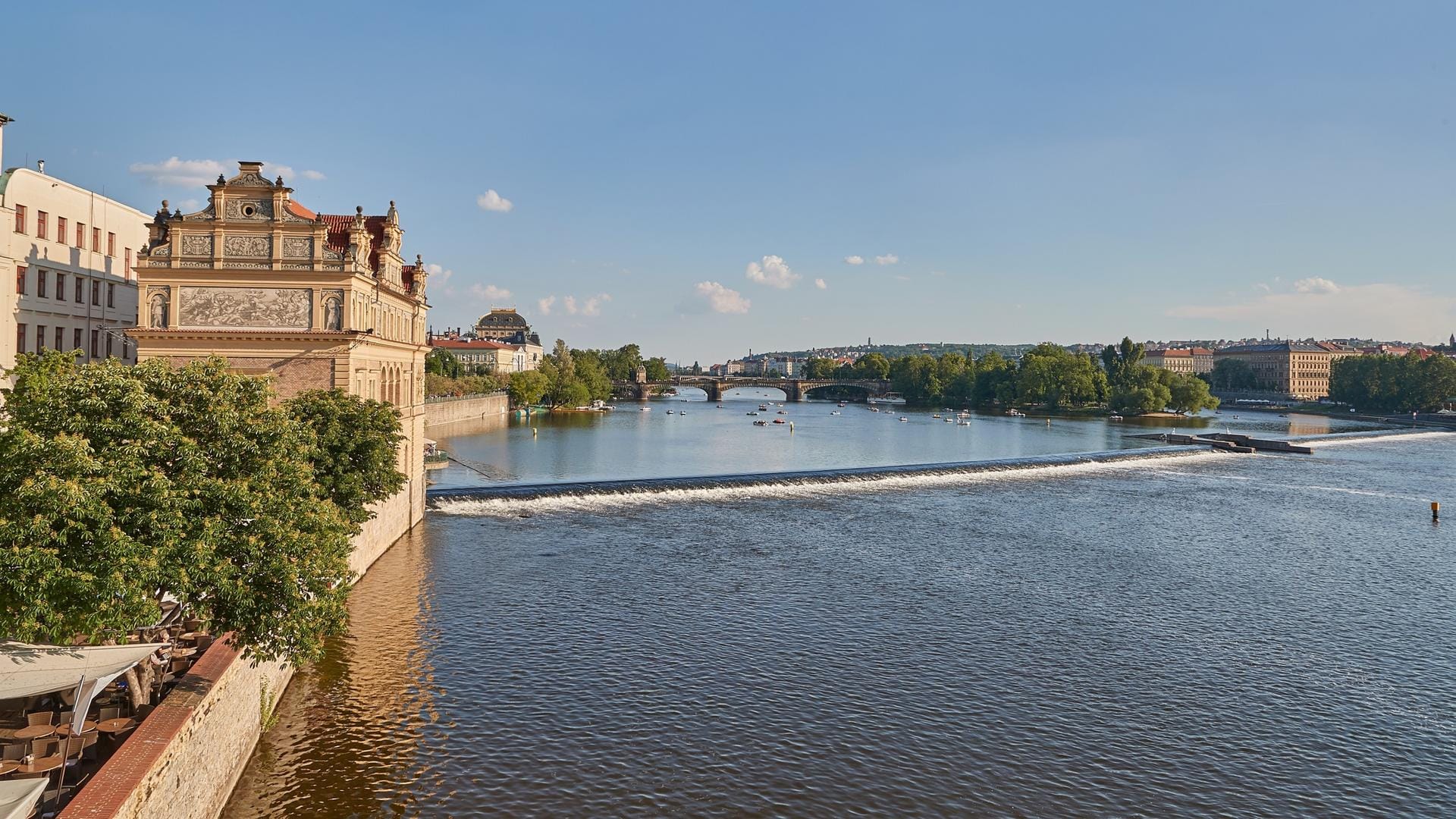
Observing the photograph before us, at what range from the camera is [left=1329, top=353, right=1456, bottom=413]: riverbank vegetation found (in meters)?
163

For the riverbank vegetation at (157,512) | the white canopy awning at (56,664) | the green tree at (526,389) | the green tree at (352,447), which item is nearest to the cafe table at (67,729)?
→ the white canopy awning at (56,664)

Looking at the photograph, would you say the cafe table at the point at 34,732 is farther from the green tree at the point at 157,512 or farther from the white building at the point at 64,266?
the white building at the point at 64,266

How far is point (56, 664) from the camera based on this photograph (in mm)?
15039

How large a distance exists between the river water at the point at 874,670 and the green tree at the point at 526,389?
9173 cm

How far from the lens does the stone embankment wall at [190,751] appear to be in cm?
1384

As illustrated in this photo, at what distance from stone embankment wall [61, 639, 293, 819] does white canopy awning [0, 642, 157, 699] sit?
49.0 inches

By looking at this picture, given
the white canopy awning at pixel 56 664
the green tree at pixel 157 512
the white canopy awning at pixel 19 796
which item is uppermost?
the green tree at pixel 157 512

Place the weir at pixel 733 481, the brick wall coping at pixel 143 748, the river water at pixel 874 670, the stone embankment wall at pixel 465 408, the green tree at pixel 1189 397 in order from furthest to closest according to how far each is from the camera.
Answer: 1. the green tree at pixel 1189 397
2. the stone embankment wall at pixel 465 408
3. the weir at pixel 733 481
4. the river water at pixel 874 670
5. the brick wall coping at pixel 143 748

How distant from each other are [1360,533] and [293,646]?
5206 cm

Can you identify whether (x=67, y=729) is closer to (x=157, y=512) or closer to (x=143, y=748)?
(x=143, y=748)

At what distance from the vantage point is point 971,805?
19531mm

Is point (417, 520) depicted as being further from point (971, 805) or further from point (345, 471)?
point (971, 805)

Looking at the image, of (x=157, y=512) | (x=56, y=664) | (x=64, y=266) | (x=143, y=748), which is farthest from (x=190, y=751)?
(x=64, y=266)

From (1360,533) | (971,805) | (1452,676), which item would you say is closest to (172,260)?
(971,805)
